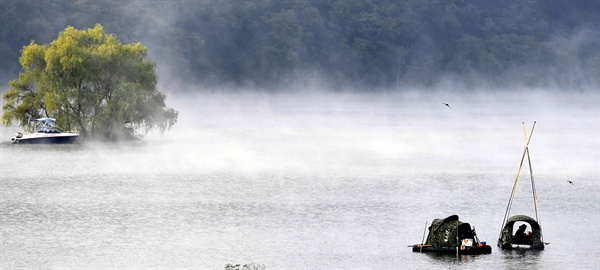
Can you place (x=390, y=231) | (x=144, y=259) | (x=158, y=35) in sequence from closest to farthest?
(x=144, y=259)
(x=390, y=231)
(x=158, y=35)

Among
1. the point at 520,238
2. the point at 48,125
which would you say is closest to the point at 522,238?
the point at 520,238

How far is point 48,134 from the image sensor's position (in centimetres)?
8188

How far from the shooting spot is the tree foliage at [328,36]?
159 meters

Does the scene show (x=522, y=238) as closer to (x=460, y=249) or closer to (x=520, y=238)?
(x=520, y=238)

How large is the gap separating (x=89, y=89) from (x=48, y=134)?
12.8 feet

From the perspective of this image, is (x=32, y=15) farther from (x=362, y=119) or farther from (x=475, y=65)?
(x=475, y=65)

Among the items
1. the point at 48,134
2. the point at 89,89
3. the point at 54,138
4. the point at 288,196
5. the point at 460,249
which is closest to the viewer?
the point at 460,249

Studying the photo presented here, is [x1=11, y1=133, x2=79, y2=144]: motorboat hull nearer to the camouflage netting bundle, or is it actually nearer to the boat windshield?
the boat windshield

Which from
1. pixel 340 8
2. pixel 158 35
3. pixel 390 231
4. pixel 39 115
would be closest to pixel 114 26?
pixel 158 35

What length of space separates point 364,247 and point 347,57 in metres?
143

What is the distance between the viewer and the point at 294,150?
8438 centimetres

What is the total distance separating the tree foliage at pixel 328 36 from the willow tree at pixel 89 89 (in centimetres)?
6664

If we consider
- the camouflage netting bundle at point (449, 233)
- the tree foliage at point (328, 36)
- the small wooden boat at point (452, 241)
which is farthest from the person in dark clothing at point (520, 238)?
the tree foliage at point (328, 36)

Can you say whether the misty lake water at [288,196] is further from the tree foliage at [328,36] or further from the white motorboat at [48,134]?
the tree foliage at [328,36]
